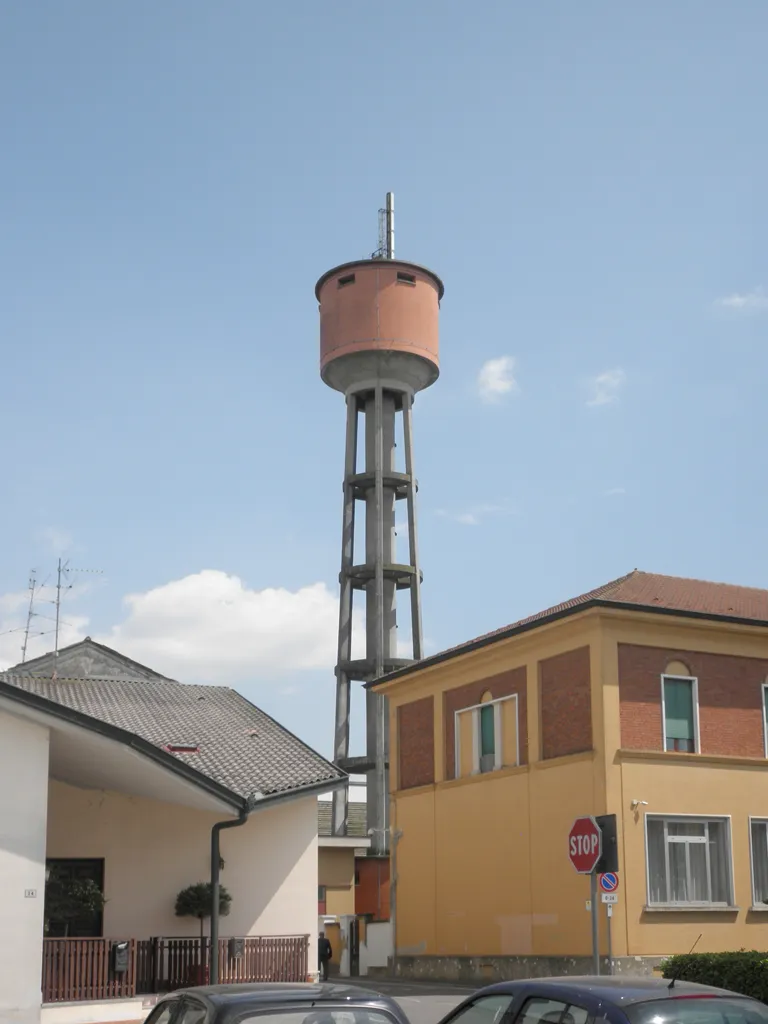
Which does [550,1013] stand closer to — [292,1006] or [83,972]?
[292,1006]

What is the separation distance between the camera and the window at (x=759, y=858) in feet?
99.0

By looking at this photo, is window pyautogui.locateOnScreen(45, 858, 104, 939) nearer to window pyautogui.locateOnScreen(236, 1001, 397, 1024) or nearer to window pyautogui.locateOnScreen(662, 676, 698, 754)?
window pyautogui.locateOnScreen(236, 1001, 397, 1024)

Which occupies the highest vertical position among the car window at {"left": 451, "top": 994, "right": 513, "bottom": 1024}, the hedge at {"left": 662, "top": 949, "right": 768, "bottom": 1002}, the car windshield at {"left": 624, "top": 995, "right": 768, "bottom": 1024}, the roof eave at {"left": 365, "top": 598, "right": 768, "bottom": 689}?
the roof eave at {"left": 365, "top": 598, "right": 768, "bottom": 689}

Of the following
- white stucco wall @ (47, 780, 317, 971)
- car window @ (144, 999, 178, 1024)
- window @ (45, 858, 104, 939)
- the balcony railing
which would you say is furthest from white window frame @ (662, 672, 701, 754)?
car window @ (144, 999, 178, 1024)

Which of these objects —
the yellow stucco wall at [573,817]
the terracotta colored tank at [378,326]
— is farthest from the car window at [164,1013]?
the terracotta colored tank at [378,326]

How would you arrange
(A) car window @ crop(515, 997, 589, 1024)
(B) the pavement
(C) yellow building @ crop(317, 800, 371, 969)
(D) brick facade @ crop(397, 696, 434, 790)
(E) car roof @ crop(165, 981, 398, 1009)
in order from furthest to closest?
(C) yellow building @ crop(317, 800, 371, 969), (D) brick facade @ crop(397, 696, 434, 790), (B) the pavement, (A) car window @ crop(515, 997, 589, 1024), (E) car roof @ crop(165, 981, 398, 1009)

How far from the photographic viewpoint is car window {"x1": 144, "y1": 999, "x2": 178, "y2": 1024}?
8748mm

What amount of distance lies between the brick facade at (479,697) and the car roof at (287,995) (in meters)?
24.6

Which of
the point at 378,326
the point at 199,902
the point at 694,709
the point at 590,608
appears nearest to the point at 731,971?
the point at 199,902

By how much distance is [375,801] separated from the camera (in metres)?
48.2

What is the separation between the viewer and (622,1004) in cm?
793

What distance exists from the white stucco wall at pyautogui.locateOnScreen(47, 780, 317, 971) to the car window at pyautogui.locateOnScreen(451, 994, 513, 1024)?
11.1m

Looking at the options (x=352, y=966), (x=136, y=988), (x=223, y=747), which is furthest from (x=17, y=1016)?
(x=352, y=966)

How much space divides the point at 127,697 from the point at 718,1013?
60.8 feet
